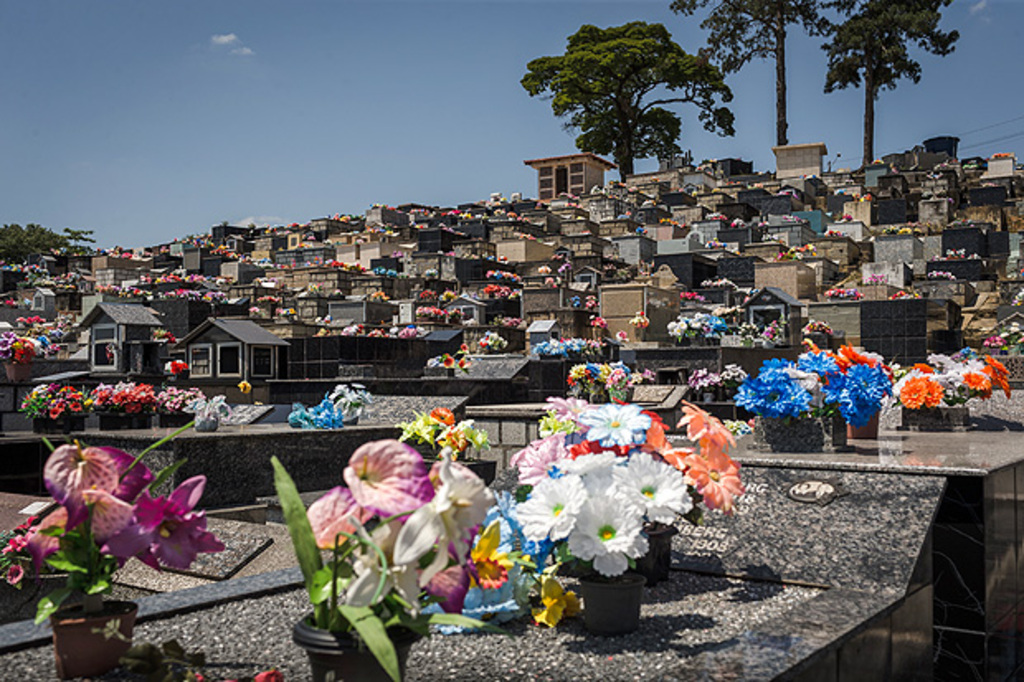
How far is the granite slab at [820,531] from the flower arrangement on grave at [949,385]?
7.45 feet

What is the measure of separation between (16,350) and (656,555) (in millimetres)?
11449

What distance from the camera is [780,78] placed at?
4803 centimetres

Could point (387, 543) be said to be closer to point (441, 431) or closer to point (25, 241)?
point (441, 431)

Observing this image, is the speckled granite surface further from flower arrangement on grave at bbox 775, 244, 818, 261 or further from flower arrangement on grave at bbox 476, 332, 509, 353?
flower arrangement on grave at bbox 775, 244, 818, 261

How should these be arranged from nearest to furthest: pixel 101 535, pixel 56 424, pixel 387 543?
pixel 387 543 < pixel 101 535 < pixel 56 424

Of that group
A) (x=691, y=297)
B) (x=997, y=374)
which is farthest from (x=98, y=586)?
(x=691, y=297)

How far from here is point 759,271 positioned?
84.0 feet

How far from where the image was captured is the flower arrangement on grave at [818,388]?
4.41 m

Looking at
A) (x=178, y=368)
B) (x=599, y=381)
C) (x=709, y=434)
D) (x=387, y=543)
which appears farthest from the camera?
(x=178, y=368)

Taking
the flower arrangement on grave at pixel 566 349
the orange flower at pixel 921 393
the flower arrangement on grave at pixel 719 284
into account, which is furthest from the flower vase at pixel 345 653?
the flower arrangement on grave at pixel 719 284

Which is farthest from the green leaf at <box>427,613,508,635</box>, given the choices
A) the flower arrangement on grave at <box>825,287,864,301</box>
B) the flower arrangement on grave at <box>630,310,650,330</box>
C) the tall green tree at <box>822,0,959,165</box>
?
the tall green tree at <box>822,0,959,165</box>

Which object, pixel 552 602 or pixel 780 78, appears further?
pixel 780 78

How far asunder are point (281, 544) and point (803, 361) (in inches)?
121

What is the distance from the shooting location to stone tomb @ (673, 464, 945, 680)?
9.48 feet
